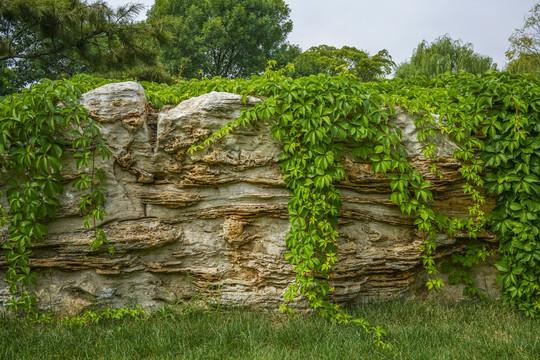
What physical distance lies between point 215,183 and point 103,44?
774cm

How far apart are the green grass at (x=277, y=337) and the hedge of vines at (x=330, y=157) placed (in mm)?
258

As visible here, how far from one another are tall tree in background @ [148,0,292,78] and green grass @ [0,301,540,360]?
49.3ft

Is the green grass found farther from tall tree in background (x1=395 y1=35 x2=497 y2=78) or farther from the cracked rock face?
tall tree in background (x1=395 y1=35 x2=497 y2=78)

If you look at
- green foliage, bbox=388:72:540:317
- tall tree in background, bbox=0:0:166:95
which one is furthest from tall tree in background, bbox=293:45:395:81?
green foliage, bbox=388:72:540:317

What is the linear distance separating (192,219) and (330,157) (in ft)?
4.95

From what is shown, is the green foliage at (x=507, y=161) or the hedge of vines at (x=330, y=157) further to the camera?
the green foliage at (x=507, y=161)

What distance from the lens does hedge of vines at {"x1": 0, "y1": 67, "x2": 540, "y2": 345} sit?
3592 mm

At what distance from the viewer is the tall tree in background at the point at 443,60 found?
18.7 m

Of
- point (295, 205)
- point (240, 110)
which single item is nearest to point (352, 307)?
point (295, 205)

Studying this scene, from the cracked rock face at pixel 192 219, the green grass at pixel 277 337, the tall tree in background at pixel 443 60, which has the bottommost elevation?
the green grass at pixel 277 337

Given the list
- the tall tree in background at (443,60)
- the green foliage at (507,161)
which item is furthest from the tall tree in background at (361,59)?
the green foliage at (507,161)

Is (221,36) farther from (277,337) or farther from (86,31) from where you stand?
(277,337)

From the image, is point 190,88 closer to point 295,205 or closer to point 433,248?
point 295,205

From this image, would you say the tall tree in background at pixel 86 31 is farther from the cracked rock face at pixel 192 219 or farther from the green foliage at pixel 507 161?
the green foliage at pixel 507 161
